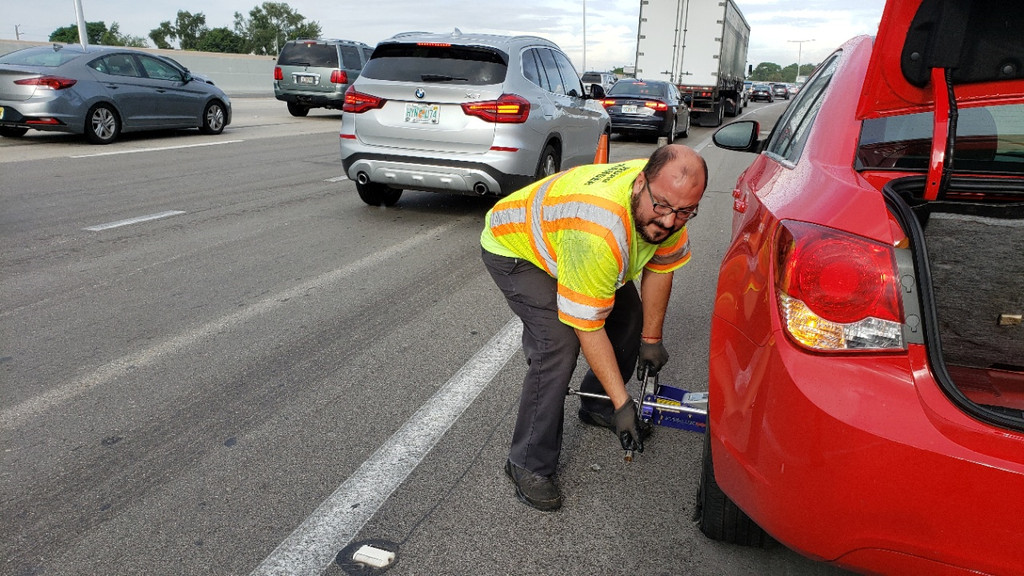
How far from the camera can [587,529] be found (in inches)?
107

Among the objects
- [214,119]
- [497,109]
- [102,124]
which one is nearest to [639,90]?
[214,119]

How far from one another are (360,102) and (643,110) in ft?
36.3

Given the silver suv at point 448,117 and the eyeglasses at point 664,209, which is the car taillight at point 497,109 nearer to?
the silver suv at point 448,117

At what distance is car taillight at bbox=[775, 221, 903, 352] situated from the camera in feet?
5.98

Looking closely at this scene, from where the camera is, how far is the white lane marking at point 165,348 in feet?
11.5

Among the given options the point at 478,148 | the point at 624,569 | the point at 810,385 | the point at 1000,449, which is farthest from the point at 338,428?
the point at 478,148

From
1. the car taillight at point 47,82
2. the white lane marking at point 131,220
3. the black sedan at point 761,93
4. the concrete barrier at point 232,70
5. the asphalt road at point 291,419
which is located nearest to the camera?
the asphalt road at point 291,419

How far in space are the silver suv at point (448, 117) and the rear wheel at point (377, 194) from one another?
0.44 meters

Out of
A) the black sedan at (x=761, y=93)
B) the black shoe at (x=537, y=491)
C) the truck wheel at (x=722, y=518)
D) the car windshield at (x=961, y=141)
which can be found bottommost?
the black sedan at (x=761, y=93)

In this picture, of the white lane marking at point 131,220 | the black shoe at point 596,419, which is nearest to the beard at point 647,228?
the black shoe at point 596,419

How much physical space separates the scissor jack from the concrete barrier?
3057 cm

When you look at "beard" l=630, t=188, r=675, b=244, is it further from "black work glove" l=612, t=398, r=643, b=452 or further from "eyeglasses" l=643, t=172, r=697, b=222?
"black work glove" l=612, t=398, r=643, b=452

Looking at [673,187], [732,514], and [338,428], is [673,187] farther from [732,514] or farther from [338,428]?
[338,428]

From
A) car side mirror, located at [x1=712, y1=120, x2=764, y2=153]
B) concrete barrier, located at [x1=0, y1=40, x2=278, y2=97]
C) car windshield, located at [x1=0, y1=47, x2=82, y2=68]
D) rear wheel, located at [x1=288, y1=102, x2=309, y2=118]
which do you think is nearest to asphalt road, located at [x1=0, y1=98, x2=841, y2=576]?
car side mirror, located at [x1=712, y1=120, x2=764, y2=153]
